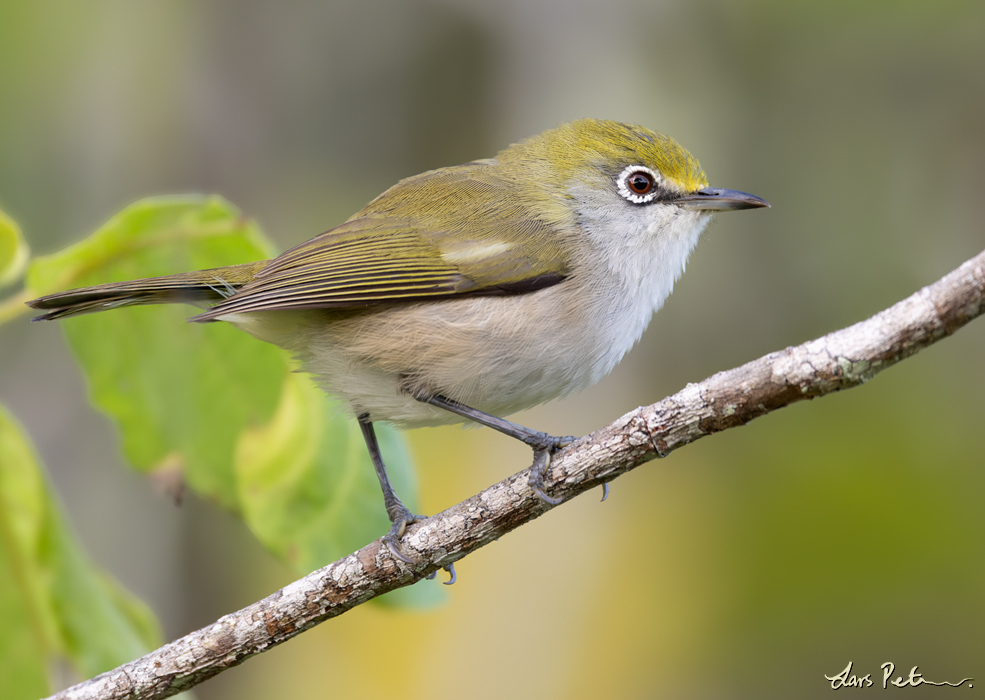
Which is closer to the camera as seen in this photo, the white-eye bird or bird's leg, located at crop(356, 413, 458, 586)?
bird's leg, located at crop(356, 413, 458, 586)

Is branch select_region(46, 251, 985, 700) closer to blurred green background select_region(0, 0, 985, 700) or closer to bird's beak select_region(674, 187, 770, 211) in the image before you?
bird's beak select_region(674, 187, 770, 211)

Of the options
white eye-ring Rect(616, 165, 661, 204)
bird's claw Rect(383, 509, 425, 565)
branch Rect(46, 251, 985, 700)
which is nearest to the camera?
branch Rect(46, 251, 985, 700)

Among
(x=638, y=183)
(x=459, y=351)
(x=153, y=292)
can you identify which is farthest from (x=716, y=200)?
(x=153, y=292)

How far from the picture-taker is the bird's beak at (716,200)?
3.63 meters

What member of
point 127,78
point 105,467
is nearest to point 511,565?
point 105,467

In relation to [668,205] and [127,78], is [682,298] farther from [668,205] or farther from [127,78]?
[127,78]

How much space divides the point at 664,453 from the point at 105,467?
4.48m

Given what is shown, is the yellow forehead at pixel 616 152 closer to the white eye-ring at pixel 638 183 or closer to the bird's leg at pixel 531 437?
the white eye-ring at pixel 638 183

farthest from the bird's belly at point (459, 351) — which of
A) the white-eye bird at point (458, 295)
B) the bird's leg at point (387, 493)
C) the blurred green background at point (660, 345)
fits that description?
the blurred green background at point (660, 345)

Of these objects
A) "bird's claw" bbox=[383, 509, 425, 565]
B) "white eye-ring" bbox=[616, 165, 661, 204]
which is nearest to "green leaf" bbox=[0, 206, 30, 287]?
"bird's claw" bbox=[383, 509, 425, 565]

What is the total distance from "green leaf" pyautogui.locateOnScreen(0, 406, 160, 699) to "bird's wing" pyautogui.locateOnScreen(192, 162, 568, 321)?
83 centimetres

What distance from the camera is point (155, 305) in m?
3.34

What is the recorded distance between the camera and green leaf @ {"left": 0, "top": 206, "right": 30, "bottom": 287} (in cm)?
258

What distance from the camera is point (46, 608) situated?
2.88m
